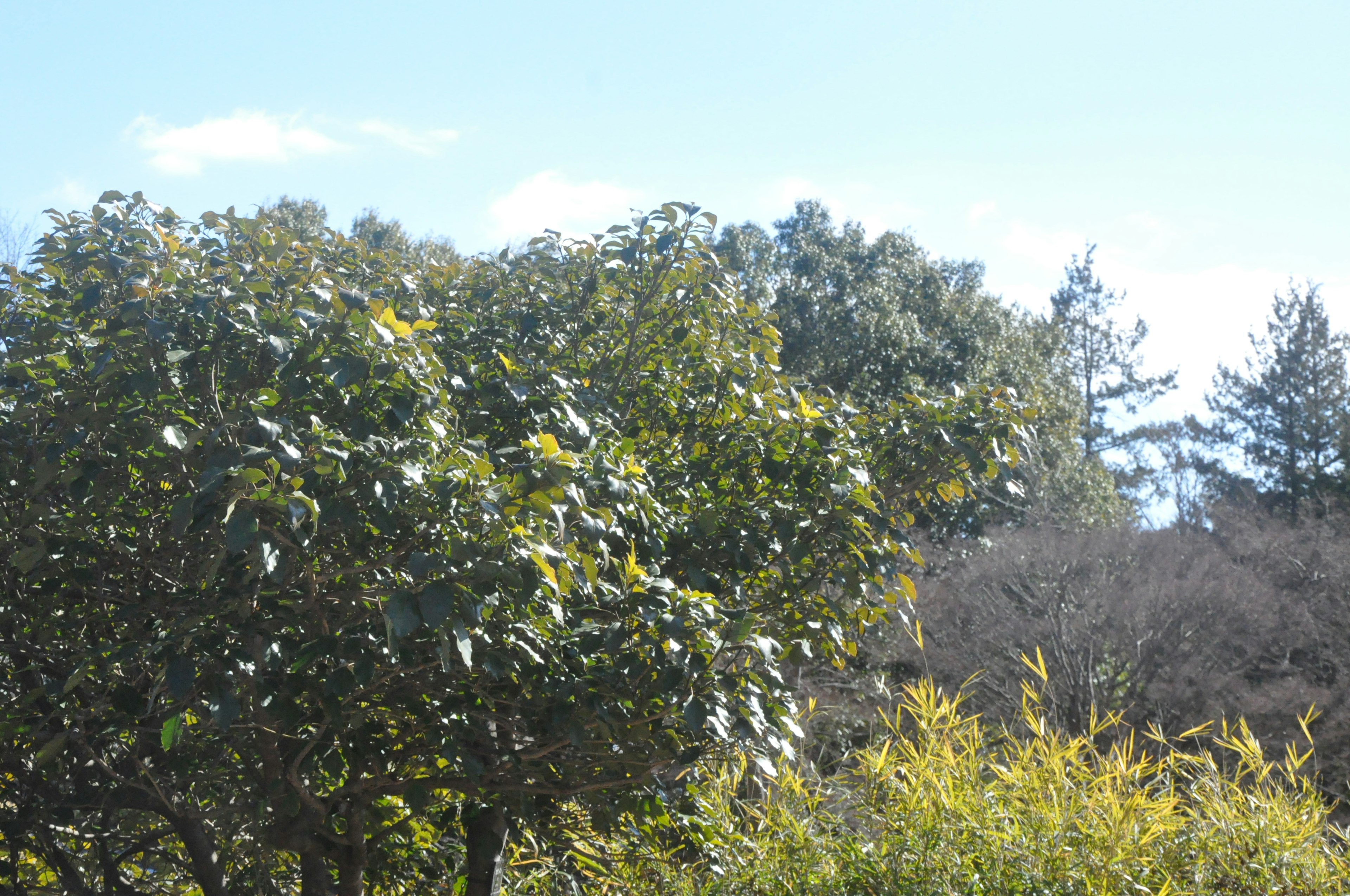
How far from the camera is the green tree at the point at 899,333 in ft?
54.1

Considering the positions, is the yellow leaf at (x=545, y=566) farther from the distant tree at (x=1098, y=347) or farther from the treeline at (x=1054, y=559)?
the distant tree at (x=1098, y=347)

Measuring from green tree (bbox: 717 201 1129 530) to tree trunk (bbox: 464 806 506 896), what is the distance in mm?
12235

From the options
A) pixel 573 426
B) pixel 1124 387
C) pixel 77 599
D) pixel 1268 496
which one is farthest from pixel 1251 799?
pixel 1124 387

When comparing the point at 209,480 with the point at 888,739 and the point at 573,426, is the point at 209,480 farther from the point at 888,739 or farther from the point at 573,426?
the point at 888,739

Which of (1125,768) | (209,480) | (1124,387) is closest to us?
(209,480)

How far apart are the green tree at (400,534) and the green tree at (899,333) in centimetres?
1164

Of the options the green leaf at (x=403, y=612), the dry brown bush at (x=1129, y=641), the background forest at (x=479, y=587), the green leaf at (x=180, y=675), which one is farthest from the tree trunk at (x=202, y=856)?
the dry brown bush at (x=1129, y=641)

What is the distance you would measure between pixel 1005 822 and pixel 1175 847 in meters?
0.51

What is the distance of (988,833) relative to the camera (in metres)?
3.27

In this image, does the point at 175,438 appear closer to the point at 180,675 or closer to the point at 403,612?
the point at 180,675

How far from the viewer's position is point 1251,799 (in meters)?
3.30

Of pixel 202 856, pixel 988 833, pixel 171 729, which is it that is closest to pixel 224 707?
pixel 171 729

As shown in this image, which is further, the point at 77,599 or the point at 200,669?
the point at 77,599

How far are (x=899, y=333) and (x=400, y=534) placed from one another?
14.3 m
